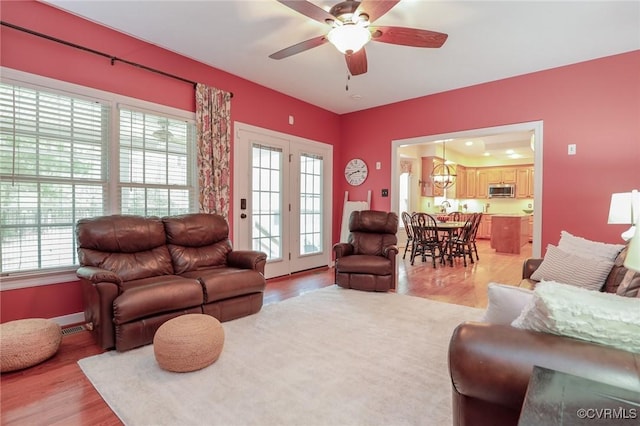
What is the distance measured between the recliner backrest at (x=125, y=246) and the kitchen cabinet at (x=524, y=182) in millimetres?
9898

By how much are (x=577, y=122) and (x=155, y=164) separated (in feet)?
16.5

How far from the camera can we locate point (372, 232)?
4613mm

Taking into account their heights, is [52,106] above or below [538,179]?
above

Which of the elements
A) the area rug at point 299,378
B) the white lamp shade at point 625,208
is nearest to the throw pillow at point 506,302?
the area rug at point 299,378

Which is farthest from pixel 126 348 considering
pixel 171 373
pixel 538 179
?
pixel 538 179

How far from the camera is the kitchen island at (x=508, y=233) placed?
7.45 m

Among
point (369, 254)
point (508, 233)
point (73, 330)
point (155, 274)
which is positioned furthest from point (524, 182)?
point (73, 330)

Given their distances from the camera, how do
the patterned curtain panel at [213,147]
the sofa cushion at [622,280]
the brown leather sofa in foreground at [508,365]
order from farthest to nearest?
the patterned curtain panel at [213,147] < the sofa cushion at [622,280] < the brown leather sofa in foreground at [508,365]

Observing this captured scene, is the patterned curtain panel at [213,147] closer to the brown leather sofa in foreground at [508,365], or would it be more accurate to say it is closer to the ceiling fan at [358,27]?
the ceiling fan at [358,27]

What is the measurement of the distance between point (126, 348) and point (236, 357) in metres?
0.86

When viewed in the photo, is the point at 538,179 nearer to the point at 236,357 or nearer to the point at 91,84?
the point at 236,357

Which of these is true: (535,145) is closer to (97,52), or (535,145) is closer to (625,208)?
(625,208)

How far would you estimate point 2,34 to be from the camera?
2570 millimetres

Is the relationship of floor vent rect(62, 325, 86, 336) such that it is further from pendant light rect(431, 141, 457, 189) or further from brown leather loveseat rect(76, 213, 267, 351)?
pendant light rect(431, 141, 457, 189)
